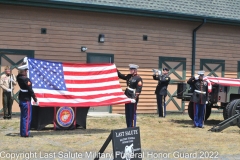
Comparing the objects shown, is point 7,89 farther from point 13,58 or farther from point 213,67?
point 213,67

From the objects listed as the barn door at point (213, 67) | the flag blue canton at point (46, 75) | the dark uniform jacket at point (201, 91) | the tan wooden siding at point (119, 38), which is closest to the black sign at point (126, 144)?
the flag blue canton at point (46, 75)

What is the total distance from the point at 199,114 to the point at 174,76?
5286 mm

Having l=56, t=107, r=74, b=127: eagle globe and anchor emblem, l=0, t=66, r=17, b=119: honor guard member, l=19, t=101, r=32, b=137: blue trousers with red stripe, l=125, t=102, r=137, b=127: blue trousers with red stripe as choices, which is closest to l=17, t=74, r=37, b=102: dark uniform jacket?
l=19, t=101, r=32, b=137: blue trousers with red stripe

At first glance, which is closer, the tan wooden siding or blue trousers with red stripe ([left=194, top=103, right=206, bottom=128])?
blue trousers with red stripe ([left=194, top=103, right=206, bottom=128])

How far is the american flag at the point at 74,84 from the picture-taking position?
Answer: 38.8 ft

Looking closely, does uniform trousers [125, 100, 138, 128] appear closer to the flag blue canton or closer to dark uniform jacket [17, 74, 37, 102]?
the flag blue canton

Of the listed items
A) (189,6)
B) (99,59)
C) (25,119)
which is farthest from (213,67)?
(25,119)

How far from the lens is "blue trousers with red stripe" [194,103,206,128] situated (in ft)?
46.1

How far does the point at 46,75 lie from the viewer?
12.0 m

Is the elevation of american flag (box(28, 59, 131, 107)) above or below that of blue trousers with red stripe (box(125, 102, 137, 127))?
above

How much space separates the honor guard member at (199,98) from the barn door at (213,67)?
19.5 ft

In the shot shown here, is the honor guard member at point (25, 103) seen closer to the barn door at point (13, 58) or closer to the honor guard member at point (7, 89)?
the honor guard member at point (7, 89)

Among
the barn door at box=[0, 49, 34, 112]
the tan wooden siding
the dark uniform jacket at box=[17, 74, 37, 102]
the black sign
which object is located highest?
the tan wooden siding

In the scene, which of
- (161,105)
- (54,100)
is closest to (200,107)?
(161,105)
